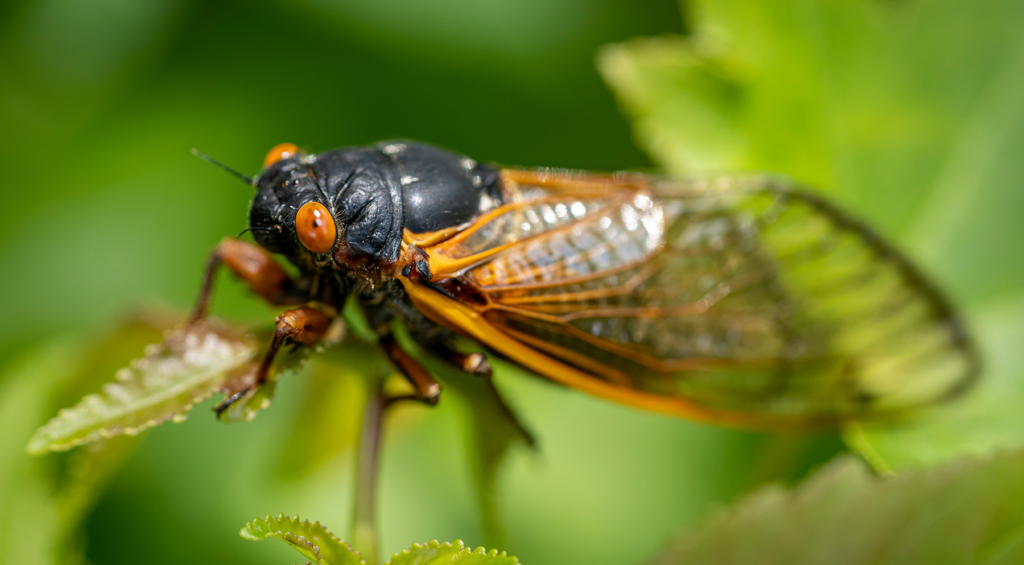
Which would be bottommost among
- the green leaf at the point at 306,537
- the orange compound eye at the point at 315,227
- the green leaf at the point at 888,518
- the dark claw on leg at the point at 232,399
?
the green leaf at the point at 888,518

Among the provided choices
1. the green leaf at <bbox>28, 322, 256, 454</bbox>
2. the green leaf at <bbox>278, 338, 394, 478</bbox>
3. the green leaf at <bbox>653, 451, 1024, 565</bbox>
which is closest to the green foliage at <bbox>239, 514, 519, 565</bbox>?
the green leaf at <bbox>28, 322, 256, 454</bbox>

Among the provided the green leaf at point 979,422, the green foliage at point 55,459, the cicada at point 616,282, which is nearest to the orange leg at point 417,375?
the cicada at point 616,282

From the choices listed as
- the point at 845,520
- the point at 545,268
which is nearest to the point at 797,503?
the point at 845,520

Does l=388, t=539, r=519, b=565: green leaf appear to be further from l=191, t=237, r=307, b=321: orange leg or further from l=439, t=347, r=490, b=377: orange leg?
l=191, t=237, r=307, b=321: orange leg

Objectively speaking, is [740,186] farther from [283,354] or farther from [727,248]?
[283,354]

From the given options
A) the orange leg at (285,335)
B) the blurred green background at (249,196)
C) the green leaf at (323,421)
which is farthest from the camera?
the blurred green background at (249,196)

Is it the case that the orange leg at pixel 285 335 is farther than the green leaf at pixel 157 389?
Yes

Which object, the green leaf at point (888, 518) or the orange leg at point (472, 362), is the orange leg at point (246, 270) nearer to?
the orange leg at point (472, 362)
